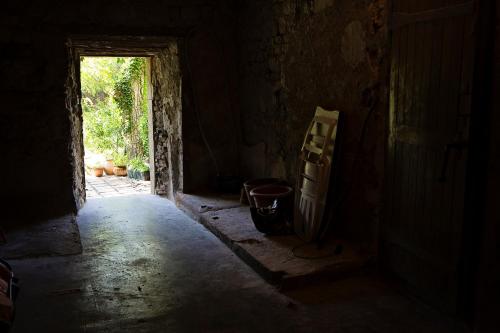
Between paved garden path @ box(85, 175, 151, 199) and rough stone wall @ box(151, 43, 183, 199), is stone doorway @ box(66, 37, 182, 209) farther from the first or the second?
paved garden path @ box(85, 175, 151, 199)

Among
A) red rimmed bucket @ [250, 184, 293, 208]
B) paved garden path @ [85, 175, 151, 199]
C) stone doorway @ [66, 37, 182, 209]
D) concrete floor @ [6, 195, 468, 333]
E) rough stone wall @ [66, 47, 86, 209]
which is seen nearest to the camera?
concrete floor @ [6, 195, 468, 333]

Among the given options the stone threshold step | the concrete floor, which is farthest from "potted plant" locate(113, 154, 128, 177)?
the concrete floor

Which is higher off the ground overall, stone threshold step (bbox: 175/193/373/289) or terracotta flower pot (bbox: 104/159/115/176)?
stone threshold step (bbox: 175/193/373/289)

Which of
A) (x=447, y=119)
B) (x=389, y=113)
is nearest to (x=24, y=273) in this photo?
(x=389, y=113)

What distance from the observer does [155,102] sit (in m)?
6.29

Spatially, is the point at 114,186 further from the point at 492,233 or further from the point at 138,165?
the point at 492,233

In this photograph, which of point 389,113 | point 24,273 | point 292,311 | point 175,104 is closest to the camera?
point 292,311

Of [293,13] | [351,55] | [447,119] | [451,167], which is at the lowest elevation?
[451,167]

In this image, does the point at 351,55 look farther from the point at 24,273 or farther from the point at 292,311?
the point at 24,273

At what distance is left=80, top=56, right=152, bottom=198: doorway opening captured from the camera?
8750mm

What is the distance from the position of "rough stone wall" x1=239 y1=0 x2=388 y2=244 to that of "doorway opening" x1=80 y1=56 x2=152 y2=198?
355 centimetres

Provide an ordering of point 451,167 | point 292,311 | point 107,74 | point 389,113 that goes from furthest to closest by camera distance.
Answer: point 107,74 < point 389,113 < point 292,311 < point 451,167

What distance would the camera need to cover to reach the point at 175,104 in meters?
5.52

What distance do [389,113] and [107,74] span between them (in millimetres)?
8433
